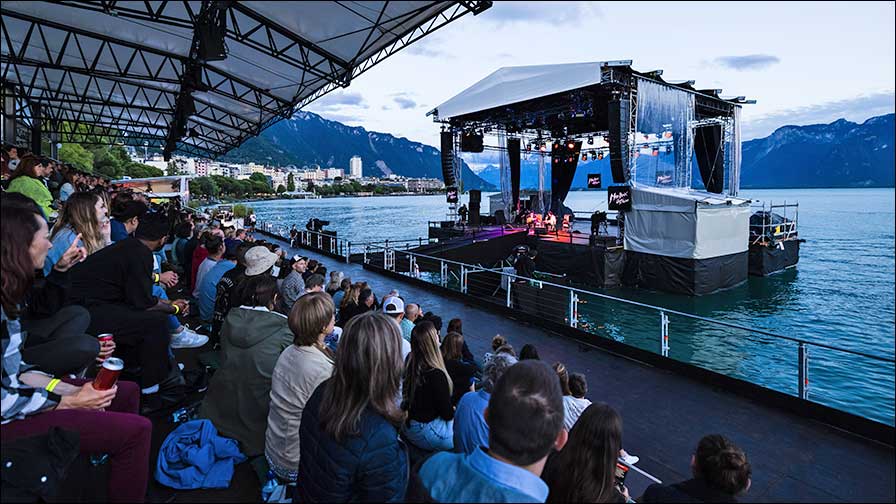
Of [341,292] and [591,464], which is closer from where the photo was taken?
[591,464]

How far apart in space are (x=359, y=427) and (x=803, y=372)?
4931 mm

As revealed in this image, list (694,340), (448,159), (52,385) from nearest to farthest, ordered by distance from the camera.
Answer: (52,385) → (694,340) → (448,159)

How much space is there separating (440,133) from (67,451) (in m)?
24.1

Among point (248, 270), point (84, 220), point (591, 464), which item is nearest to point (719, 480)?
point (591, 464)

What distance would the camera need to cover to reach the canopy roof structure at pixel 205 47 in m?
7.58

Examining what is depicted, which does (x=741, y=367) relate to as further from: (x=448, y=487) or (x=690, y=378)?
(x=448, y=487)

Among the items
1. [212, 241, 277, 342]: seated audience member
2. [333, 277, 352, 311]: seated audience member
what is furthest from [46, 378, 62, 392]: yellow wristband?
[333, 277, 352, 311]: seated audience member

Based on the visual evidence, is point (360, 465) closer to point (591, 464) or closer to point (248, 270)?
point (591, 464)

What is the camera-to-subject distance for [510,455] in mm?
1447

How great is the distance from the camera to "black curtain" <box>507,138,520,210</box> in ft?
93.4

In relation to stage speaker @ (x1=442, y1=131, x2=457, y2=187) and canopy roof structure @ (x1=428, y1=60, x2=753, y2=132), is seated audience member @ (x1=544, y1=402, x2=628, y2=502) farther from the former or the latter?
stage speaker @ (x1=442, y1=131, x2=457, y2=187)

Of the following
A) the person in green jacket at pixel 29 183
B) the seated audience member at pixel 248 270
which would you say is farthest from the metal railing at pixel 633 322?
the person in green jacket at pixel 29 183

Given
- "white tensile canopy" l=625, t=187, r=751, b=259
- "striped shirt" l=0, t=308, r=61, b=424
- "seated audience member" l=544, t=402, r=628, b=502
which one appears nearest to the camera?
"striped shirt" l=0, t=308, r=61, b=424

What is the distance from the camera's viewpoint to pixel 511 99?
19.7 meters
